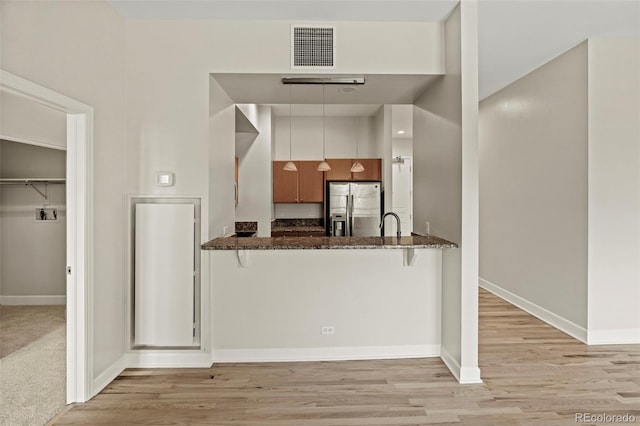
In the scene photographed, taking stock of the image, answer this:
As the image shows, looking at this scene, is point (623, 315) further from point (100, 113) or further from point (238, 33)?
point (100, 113)

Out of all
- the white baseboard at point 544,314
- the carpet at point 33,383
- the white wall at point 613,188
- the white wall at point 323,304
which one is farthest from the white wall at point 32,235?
the white wall at point 613,188

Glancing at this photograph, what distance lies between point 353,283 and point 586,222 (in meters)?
2.28

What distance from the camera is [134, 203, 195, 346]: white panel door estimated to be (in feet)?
10.0

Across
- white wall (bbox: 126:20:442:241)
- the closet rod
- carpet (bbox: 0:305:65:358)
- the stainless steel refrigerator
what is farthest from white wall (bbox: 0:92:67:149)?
the stainless steel refrigerator

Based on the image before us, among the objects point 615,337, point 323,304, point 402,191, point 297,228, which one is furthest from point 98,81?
point 402,191

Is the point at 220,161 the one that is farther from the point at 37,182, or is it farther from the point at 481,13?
the point at 37,182

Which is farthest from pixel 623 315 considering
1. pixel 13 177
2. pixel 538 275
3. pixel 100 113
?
pixel 13 177

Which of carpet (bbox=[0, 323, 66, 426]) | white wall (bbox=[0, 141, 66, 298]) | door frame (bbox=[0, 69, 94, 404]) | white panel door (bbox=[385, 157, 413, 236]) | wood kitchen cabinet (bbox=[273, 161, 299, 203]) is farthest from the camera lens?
white panel door (bbox=[385, 157, 413, 236])

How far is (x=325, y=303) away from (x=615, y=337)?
9.10 feet

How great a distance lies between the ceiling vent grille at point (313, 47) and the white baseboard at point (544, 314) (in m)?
3.38

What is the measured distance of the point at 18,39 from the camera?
199 centimetres

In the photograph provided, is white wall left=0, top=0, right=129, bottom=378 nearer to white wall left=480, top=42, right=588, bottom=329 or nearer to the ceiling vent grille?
the ceiling vent grille
